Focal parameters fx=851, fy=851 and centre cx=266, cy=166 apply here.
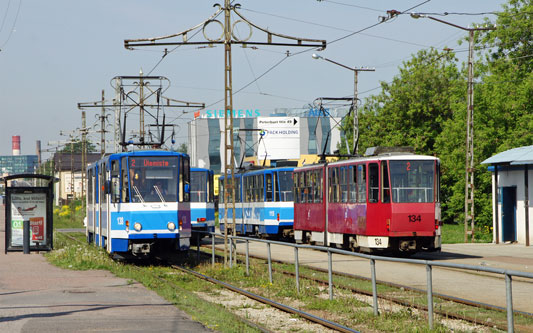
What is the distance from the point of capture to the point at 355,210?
2589 cm

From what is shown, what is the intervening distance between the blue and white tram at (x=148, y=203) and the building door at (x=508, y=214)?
17222 millimetres

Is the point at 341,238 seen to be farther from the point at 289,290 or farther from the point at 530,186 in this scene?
the point at 289,290

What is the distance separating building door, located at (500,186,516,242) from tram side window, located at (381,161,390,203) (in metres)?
12.6

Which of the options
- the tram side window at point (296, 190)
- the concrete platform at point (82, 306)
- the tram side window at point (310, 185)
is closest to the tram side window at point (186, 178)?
the concrete platform at point (82, 306)

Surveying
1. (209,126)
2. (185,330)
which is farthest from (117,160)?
(209,126)

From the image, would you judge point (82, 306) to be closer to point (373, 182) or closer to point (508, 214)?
point (373, 182)

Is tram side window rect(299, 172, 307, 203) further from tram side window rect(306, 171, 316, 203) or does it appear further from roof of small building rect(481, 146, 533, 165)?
roof of small building rect(481, 146, 533, 165)

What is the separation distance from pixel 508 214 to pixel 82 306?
2529cm

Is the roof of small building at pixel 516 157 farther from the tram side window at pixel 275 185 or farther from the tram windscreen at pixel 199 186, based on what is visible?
the tram windscreen at pixel 199 186

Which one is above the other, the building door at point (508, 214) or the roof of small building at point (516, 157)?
the roof of small building at point (516, 157)

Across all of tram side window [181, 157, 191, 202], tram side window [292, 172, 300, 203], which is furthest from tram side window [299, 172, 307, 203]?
tram side window [181, 157, 191, 202]

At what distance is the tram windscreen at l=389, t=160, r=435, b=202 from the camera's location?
2439 centimetres

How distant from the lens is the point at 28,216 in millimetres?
26969

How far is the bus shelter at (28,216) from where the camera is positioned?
26719 millimetres
